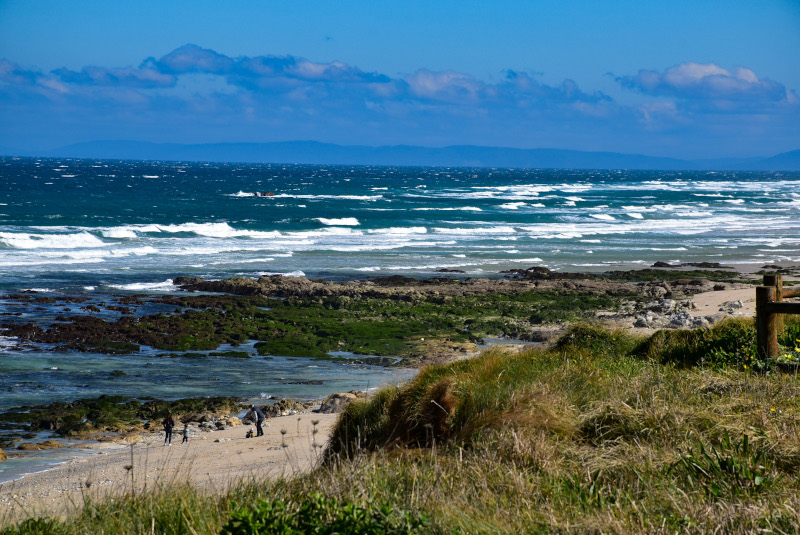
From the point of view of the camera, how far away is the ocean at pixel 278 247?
59.0 ft

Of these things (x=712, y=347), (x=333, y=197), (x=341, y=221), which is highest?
(x=333, y=197)

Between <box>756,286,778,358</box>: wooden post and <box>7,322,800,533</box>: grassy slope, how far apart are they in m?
0.38

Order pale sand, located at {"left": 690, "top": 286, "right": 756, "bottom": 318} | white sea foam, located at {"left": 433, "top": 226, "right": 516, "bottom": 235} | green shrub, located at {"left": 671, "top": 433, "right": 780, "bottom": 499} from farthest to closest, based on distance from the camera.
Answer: white sea foam, located at {"left": 433, "top": 226, "right": 516, "bottom": 235} < pale sand, located at {"left": 690, "top": 286, "right": 756, "bottom": 318} < green shrub, located at {"left": 671, "top": 433, "right": 780, "bottom": 499}

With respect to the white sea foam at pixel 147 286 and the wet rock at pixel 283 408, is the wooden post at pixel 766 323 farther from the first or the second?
the white sea foam at pixel 147 286

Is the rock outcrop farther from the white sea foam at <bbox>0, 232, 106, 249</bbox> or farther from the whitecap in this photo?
the whitecap

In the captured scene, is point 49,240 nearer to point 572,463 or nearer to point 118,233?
point 118,233

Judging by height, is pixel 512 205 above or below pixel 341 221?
above

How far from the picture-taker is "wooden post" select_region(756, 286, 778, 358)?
746 cm

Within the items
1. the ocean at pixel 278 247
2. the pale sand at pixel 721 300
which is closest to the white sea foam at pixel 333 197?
the ocean at pixel 278 247

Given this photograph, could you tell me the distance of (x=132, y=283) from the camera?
100 ft

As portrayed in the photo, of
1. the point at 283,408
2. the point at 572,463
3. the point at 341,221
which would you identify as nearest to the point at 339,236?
the point at 341,221

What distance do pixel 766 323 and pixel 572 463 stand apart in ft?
10.5

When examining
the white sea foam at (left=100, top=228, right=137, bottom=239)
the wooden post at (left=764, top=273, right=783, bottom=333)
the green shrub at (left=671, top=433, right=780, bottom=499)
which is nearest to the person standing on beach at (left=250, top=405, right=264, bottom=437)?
the wooden post at (left=764, top=273, right=783, bottom=333)

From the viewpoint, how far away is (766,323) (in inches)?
298
